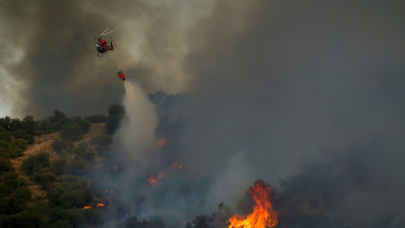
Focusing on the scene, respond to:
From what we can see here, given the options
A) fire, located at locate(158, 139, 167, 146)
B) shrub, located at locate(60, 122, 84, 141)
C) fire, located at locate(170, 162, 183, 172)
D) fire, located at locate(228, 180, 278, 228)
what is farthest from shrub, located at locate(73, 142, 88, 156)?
fire, located at locate(228, 180, 278, 228)

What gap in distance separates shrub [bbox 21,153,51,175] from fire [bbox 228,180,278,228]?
98.6ft

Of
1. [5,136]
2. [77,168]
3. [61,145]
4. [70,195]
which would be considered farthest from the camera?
[61,145]

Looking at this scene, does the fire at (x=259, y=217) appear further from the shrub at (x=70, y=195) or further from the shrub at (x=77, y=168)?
the shrub at (x=77, y=168)

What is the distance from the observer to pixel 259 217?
128ft

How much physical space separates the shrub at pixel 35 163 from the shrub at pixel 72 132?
13709 millimetres

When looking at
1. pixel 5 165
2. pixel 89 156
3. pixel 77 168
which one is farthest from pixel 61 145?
pixel 5 165

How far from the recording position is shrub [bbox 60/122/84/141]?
65.1 m

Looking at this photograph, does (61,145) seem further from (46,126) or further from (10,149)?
(46,126)

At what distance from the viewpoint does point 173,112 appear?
69.2 metres

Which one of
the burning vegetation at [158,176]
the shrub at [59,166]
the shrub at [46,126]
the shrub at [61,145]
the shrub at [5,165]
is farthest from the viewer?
the shrub at [46,126]

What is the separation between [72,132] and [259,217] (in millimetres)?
43952

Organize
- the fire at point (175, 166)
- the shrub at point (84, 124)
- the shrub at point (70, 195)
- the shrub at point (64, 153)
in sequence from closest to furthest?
the shrub at point (70, 195) < the fire at point (175, 166) < the shrub at point (64, 153) < the shrub at point (84, 124)

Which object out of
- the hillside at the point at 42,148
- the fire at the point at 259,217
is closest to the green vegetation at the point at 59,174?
the hillside at the point at 42,148

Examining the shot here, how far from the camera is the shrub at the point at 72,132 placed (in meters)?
65.1
